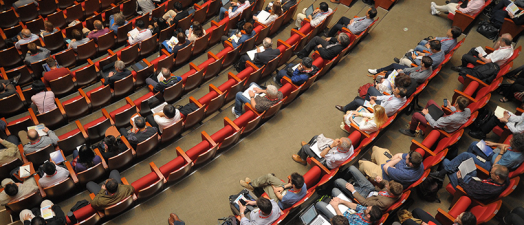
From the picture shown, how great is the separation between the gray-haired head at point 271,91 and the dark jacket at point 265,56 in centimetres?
71

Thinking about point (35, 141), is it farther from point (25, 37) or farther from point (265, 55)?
point (265, 55)

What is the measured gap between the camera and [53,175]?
352 cm

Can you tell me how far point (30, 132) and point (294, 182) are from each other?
8.96ft

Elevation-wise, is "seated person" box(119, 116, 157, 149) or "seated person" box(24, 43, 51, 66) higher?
"seated person" box(24, 43, 51, 66)

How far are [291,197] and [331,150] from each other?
2.24 ft

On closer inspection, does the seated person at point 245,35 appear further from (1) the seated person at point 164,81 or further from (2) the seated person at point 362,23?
(2) the seated person at point 362,23

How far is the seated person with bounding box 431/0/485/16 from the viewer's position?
5293 mm

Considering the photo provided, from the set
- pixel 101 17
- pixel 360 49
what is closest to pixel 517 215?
pixel 360 49

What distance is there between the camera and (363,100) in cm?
442

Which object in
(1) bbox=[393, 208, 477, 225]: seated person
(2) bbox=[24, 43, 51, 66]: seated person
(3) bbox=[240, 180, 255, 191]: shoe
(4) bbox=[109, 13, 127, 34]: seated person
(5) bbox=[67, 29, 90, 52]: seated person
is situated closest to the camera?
(1) bbox=[393, 208, 477, 225]: seated person

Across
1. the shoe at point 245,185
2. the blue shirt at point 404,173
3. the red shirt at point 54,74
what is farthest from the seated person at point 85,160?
the blue shirt at point 404,173

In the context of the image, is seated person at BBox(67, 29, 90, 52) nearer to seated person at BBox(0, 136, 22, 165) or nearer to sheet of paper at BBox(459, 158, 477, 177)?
seated person at BBox(0, 136, 22, 165)

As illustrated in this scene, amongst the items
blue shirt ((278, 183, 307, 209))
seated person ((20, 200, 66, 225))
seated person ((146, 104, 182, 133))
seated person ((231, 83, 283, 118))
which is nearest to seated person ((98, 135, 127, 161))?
seated person ((146, 104, 182, 133))

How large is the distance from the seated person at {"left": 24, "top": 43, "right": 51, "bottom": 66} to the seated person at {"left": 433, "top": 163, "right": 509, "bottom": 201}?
5132 millimetres
